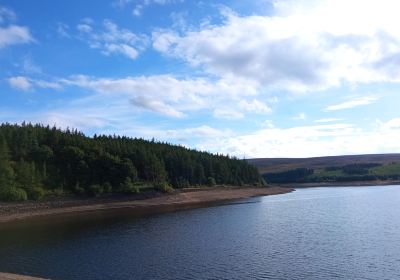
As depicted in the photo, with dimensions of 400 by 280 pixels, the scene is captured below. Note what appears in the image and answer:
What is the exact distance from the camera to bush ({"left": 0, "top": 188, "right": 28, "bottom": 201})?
84688 millimetres

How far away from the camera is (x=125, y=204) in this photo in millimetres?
103062

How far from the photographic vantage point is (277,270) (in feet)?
114

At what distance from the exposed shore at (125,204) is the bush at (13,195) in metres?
1.56

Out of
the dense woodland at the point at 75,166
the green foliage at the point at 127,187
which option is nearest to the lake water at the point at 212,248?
the dense woodland at the point at 75,166

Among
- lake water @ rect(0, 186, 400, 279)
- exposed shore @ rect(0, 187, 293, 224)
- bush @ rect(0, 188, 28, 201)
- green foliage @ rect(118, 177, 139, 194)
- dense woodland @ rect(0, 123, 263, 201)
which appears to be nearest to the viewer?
lake water @ rect(0, 186, 400, 279)

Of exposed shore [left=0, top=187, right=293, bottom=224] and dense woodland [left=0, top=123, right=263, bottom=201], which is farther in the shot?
dense woodland [left=0, top=123, right=263, bottom=201]

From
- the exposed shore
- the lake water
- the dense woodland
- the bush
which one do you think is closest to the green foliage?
the dense woodland

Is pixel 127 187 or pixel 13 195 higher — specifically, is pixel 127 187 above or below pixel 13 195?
above

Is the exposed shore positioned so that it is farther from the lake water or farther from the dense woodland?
the lake water

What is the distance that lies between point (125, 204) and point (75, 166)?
1508cm

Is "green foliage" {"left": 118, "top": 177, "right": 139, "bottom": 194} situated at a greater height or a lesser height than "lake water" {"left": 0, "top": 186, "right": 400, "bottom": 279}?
greater

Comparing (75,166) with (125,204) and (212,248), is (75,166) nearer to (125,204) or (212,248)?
(125,204)

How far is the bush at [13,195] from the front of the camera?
84688 millimetres

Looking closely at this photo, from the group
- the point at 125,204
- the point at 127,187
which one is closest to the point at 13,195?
the point at 125,204
